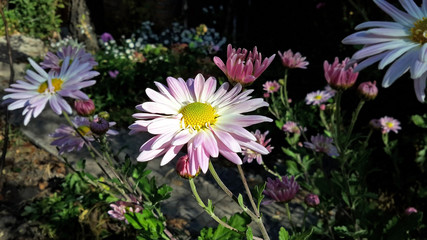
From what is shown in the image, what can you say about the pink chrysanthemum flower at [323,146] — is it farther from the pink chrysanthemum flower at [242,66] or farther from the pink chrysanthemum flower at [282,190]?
the pink chrysanthemum flower at [242,66]

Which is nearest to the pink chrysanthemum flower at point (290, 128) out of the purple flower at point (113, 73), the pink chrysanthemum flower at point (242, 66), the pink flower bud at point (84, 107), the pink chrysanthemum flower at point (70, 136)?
the pink chrysanthemum flower at point (70, 136)

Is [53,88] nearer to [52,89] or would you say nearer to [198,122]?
[52,89]

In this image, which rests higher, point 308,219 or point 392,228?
point 392,228

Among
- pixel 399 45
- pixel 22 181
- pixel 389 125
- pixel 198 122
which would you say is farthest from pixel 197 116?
pixel 22 181

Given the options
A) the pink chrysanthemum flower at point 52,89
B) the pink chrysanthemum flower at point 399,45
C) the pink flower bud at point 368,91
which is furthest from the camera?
the pink flower bud at point 368,91

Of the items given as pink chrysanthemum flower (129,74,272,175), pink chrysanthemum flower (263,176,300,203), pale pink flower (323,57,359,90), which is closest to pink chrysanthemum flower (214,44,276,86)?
pink chrysanthemum flower (129,74,272,175)

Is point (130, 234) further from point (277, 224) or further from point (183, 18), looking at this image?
point (183, 18)

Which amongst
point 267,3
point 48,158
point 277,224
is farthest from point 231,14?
point 277,224
